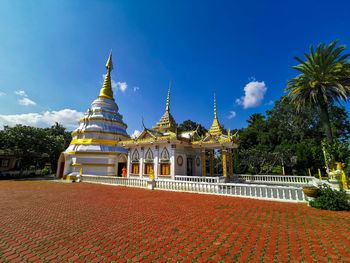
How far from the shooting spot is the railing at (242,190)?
9164mm

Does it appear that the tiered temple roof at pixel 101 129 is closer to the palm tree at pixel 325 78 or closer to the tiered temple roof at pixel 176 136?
the tiered temple roof at pixel 176 136

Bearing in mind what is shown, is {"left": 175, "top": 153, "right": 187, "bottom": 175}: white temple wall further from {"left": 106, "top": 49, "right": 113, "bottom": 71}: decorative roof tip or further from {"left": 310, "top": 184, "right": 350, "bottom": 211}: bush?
{"left": 106, "top": 49, "right": 113, "bottom": 71}: decorative roof tip

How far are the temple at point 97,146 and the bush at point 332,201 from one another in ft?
70.3

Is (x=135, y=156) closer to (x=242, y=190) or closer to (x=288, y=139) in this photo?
(x=242, y=190)

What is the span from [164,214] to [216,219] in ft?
6.63

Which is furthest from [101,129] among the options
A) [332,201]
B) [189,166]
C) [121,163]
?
[332,201]

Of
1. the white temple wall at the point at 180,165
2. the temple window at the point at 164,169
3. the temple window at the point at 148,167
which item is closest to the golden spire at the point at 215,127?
the white temple wall at the point at 180,165

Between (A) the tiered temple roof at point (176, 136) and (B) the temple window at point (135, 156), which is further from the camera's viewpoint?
(B) the temple window at point (135, 156)

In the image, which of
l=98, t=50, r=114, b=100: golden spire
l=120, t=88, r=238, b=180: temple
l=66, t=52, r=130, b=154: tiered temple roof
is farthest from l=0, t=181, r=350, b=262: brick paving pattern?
l=98, t=50, r=114, b=100: golden spire

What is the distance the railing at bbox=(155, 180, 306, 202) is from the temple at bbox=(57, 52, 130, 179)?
40.4ft

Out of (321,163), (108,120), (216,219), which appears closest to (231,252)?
(216,219)

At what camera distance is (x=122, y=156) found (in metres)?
23.8

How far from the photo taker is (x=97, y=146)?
23.3 metres

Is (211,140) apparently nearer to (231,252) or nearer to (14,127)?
(231,252)
